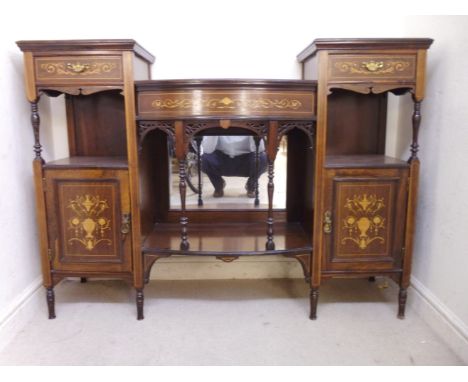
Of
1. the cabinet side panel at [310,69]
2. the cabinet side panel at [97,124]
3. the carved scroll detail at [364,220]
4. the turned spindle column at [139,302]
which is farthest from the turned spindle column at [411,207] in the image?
the cabinet side panel at [97,124]

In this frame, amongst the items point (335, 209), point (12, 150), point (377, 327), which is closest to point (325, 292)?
point (377, 327)

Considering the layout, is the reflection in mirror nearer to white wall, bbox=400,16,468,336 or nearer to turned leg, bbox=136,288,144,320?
turned leg, bbox=136,288,144,320

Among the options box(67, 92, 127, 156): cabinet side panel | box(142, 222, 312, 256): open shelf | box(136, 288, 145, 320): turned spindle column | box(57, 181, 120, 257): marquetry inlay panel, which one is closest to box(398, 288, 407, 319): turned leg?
box(142, 222, 312, 256): open shelf

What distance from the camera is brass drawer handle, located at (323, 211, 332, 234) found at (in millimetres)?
1998

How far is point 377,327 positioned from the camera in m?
2.04

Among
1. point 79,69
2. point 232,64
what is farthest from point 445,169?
point 79,69

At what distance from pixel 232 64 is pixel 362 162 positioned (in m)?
0.94

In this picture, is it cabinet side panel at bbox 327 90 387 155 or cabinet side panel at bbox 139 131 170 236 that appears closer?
cabinet side panel at bbox 139 131 170 236

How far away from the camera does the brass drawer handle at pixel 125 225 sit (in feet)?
6.56

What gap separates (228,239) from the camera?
220 centimetres

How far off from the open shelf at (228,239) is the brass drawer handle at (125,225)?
0.12m

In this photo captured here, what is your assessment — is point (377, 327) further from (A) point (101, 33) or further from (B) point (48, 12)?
(B) point (48, 12)

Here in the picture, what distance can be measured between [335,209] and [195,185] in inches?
33.0

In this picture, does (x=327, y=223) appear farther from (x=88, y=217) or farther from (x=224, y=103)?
(x=88, y=217)
